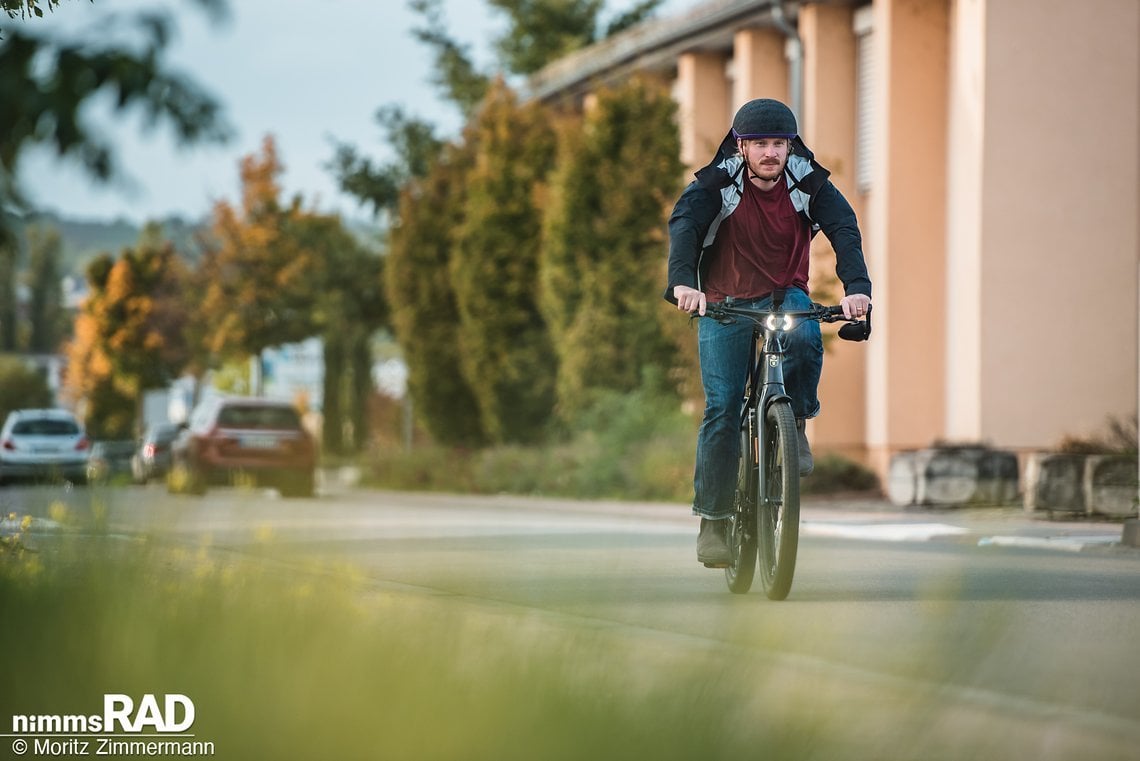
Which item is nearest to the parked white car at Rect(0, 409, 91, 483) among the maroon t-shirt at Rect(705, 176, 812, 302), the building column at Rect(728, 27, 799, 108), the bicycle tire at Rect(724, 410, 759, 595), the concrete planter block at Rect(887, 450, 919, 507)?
the building column at Rect(728, 27, 799, 108)

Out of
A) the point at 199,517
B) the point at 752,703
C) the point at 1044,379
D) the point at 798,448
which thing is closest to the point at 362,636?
the point at 752,703

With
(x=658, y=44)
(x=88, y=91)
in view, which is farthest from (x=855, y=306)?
(x=658, y=44)

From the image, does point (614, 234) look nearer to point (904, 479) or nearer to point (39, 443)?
point (904, 479)

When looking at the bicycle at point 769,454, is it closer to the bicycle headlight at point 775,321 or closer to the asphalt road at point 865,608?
the bicycle headlight at point 775,321

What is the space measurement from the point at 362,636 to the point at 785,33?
2608 cm

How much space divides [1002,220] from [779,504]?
16.7 meters

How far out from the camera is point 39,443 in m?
39.6

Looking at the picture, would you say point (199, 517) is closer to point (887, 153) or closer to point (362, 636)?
point (362, 636)

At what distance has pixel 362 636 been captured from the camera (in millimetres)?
5777

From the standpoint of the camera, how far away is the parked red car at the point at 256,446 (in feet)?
95.5

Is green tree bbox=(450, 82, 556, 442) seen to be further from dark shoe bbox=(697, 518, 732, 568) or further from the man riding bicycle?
the man riding bicycle

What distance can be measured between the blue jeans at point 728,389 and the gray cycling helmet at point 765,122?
716 millimetres

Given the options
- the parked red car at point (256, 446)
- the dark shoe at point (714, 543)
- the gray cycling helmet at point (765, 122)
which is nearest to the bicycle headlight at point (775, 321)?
the gray cycling helmet at point (765, 122)

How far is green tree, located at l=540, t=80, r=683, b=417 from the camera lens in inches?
1101
